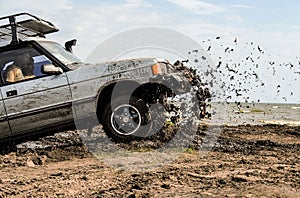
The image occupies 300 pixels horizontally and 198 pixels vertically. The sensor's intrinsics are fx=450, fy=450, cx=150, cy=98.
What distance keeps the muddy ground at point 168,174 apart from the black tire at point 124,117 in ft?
1.97

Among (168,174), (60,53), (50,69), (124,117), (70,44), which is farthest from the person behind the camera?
(70,44)

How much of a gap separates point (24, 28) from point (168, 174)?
4309 millimetres

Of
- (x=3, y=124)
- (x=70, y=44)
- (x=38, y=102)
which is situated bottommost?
(x=3, y=124)

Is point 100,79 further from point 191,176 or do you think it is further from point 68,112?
point 191,176

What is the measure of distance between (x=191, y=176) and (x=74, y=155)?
2.62 metres

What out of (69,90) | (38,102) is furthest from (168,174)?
(38,102)

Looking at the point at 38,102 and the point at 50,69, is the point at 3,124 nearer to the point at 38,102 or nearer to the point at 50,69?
the point at 38,102

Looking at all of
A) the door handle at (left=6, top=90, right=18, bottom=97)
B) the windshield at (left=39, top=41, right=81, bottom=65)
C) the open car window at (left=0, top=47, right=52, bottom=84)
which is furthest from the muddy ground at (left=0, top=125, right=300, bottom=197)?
the windshield at (left=39, top=41, right=81, bottom=65)

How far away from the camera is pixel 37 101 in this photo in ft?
24.5

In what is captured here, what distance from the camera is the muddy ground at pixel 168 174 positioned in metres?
4.74

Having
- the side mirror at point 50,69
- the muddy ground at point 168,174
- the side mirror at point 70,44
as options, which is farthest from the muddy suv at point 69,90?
the side mirror at point 70,44

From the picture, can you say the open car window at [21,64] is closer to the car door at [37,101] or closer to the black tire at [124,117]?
the car door at [37,101]

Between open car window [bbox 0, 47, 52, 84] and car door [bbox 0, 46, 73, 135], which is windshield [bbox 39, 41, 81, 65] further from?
car door [bbox 0, 46, 73, 135]

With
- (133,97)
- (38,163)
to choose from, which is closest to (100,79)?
(133,97)
